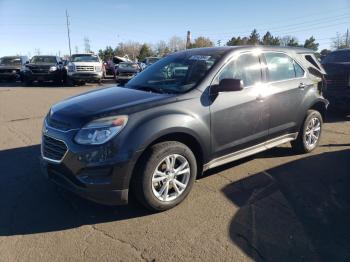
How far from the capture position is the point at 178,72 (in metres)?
4.88

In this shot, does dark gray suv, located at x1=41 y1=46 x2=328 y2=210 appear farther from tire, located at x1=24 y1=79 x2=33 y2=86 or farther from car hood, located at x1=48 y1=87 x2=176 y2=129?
tire, located at x1=24 y1=79 x2=33 y2=86

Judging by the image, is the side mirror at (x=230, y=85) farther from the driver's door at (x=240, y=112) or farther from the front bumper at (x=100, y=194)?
the front bumper at (x=100, y=194)

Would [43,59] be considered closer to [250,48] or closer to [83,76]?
[83,76]

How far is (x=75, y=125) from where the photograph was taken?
3.75m

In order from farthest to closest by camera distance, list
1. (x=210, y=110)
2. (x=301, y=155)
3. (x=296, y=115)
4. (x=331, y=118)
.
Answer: (x=331, y=118), (x=301, y=155), (x=296, y=115), (x=210, y=110)

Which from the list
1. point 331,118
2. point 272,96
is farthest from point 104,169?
point 331,118

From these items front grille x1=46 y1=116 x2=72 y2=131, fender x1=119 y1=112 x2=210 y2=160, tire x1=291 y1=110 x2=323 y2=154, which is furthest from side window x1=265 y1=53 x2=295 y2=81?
front grille x1=46 y1=116 x2=72 y2=131

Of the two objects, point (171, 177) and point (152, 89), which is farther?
point (152, 89)

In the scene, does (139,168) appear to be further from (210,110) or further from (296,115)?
(296,115)

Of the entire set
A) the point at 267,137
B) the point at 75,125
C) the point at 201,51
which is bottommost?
the point at 267,137

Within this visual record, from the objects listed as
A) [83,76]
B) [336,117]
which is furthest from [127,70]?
A: [336,117]

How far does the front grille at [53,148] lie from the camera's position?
3.81 metres

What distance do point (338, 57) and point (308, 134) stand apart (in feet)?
17.8

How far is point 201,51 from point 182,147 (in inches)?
68.0
